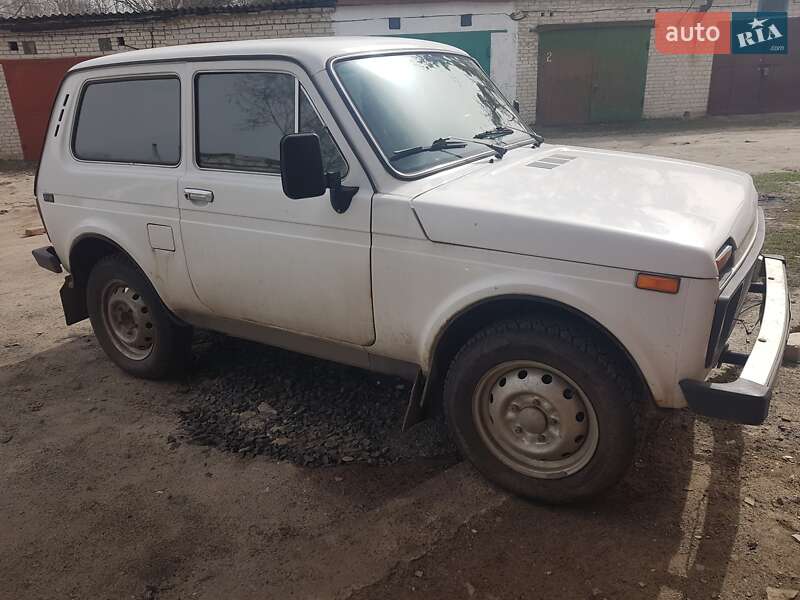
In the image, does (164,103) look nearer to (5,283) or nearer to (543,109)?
(5,283)

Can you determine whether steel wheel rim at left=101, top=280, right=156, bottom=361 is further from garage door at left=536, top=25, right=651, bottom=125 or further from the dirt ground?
garage door at left=536, top=25, right=651, bottom=125

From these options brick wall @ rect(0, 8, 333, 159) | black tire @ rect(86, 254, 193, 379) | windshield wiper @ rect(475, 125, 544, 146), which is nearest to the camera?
windshield wiper @ rect(475, 125, 544, 146)

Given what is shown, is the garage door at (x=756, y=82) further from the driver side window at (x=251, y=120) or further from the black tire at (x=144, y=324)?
the black tire at (x=144, y=324)

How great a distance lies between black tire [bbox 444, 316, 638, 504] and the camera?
8.63 feet

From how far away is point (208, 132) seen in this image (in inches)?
140

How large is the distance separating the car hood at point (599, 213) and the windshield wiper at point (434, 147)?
0.19m

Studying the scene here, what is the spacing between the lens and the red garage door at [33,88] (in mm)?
15594

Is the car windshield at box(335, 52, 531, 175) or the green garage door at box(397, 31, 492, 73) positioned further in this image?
the green garage door at box(397, 31, 492, 73)

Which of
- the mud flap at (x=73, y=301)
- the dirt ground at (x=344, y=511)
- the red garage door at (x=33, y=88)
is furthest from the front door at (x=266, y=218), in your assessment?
the red garage door at (x=33, y=88)

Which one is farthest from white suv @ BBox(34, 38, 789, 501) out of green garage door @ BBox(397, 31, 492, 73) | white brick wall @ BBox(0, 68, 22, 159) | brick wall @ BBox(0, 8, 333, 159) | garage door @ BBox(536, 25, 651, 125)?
garage door @ BBox(536, 25, 651, 125)

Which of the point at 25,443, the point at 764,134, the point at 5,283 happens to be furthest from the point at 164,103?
the point at 764,134

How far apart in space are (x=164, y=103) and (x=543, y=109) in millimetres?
15548

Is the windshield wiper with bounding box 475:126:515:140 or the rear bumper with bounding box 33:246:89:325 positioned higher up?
the windshield wiper with bounding box 475:126:515:140

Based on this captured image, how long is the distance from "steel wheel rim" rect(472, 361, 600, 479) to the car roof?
1.74 meters
